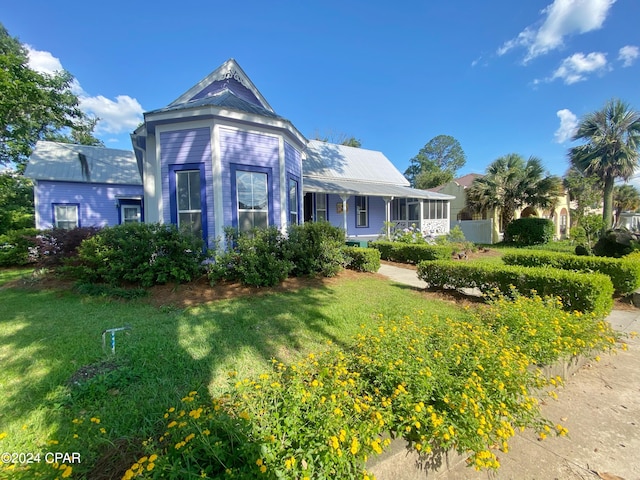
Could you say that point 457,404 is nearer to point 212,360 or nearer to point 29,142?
point 212,360

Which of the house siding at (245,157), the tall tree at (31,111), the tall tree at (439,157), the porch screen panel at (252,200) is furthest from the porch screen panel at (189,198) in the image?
the tall tree at (439,157)

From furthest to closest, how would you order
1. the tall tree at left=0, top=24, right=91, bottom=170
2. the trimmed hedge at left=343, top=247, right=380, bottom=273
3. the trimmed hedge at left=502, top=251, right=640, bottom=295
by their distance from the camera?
the tall tree at left=0, top=24, right=91, bottom=170 → the trimmed hedge at left=343, top=247, right=380, bottom=273 → the trimmed hedge at left=502, top=251, right=640, bottom=295

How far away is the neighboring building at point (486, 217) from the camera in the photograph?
71.3ft

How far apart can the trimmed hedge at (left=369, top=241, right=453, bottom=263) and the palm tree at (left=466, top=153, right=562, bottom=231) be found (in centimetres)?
1173

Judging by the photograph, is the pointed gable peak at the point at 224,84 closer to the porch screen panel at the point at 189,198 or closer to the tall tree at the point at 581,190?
the porch screen panel at the point at 189,198

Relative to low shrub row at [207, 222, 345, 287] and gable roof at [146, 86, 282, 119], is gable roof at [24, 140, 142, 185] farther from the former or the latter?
low shrub row at [207, 222, 345, 287]

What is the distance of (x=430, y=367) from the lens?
7.82 feet

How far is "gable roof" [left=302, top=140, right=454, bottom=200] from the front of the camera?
54.4 ft

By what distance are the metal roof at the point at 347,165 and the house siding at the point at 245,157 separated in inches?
324

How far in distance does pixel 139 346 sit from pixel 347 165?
685 inches

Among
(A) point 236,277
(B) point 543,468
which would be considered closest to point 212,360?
(B) point 543,468

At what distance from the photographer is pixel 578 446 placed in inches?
91.2

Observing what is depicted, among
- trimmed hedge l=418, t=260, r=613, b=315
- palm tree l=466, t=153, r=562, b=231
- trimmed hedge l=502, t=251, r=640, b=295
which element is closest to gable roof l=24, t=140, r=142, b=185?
trimmed hedge l=418, t=260, r=613, b=315

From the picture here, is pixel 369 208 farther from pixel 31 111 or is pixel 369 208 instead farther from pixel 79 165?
pixel 31 111
